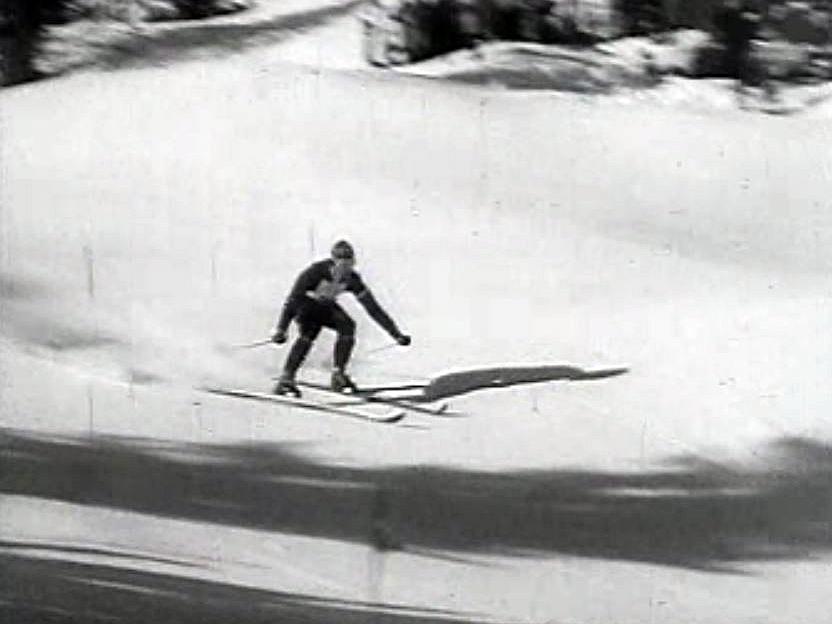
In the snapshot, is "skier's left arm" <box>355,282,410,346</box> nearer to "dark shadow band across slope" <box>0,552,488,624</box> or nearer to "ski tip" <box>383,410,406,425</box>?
"ski tip" <box>383,410,406,425</box>

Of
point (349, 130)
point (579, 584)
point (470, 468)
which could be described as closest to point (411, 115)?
point (349, 130)

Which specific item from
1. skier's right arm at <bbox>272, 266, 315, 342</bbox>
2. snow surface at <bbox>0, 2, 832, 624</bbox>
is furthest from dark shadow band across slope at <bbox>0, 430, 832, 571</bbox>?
skier's right arm at <bbox>272, 266, 315, 342</bbox>

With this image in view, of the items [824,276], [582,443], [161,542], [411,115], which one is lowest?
[161,542]

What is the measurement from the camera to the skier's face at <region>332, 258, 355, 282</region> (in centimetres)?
153

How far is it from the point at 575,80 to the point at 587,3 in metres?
0.07

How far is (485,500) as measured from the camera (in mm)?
1517

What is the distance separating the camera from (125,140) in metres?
1.54

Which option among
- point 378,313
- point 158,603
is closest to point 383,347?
A: point 378,313

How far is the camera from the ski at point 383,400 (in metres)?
1.53

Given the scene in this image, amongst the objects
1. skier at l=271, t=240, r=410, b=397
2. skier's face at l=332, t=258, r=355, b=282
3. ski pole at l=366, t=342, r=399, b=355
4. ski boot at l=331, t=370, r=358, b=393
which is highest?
skier's face at l=332, t=258, r=355, b=282

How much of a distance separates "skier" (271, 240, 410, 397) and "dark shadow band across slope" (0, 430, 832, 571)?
9cm

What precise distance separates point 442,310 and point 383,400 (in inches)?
3.7

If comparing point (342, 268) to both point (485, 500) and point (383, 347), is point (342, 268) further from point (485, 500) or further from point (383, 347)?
point (485, 500)

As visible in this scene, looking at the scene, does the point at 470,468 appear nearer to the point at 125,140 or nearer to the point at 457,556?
the point at 457,556
